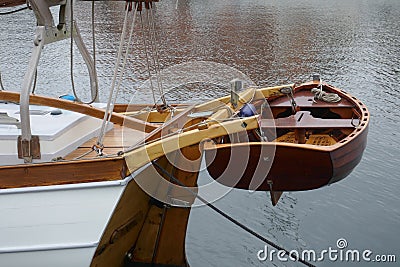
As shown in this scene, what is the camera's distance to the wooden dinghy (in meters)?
4.64

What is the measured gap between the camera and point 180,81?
1438 cm

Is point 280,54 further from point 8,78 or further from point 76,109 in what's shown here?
point 76,109

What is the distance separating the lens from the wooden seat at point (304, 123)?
5.30 meters

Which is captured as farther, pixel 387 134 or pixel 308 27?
pixel 308 27

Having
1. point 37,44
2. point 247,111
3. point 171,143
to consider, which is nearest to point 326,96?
point 247,111

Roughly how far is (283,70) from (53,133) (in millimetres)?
12021

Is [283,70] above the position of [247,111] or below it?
below

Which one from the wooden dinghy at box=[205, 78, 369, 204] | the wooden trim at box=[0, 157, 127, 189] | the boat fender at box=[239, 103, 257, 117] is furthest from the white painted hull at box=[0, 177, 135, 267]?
the boat fender at box=[239, 103, 257, 117]

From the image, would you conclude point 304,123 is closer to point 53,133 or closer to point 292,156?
point 292,156

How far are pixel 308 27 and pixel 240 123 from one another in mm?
20090

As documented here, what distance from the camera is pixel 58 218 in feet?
15.5

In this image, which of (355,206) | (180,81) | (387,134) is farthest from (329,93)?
(180,81)

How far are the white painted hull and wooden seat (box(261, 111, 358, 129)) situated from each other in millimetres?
1435

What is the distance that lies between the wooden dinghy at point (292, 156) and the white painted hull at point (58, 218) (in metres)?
0.81
